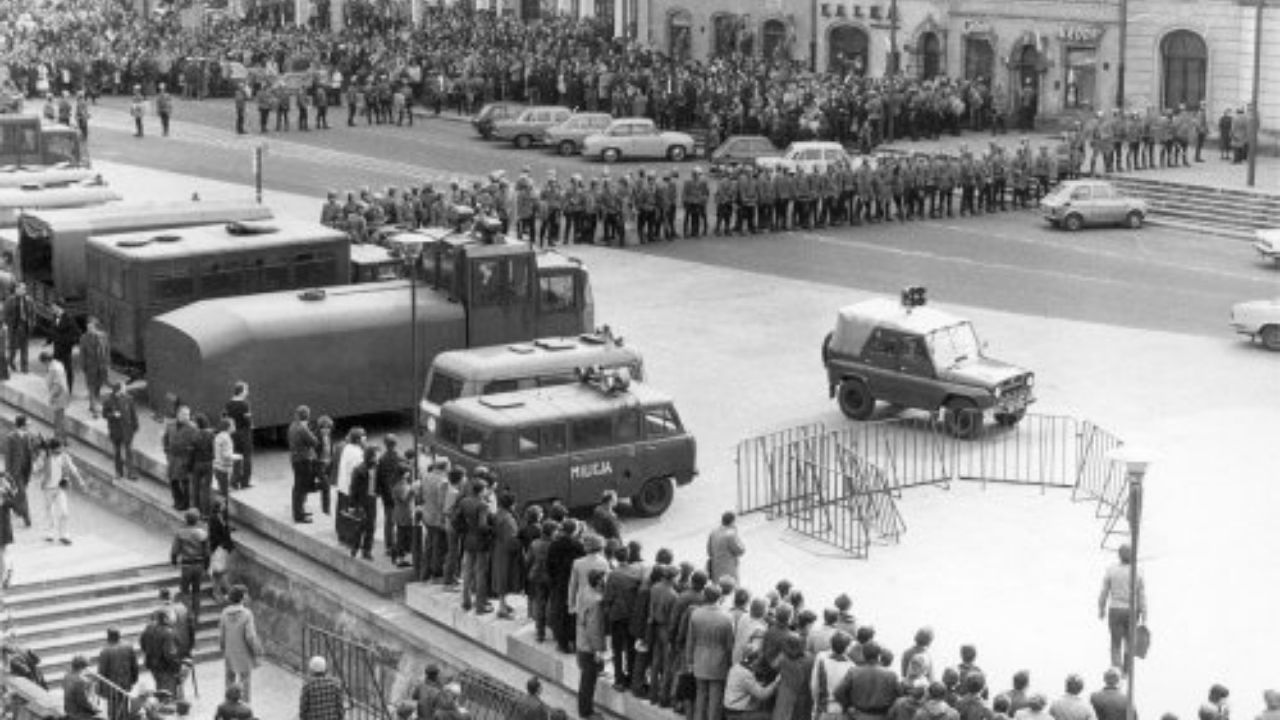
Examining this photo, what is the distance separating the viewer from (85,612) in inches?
1224

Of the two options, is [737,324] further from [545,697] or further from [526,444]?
[545,697]

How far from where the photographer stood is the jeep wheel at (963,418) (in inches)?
1369

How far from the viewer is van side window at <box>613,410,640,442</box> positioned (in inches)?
1212

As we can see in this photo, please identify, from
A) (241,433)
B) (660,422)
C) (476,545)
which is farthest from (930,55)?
(476,545)

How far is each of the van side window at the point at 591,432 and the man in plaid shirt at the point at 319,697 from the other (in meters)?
6.30

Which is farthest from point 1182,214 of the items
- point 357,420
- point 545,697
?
point 545,697

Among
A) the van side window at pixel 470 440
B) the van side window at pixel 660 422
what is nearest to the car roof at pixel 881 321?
the van side window at pixel 660 422

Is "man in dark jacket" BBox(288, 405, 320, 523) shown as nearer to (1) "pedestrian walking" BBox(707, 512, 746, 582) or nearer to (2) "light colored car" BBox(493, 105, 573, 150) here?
(1) "pedestrian walking" BBox(707, 512, 746, 582)

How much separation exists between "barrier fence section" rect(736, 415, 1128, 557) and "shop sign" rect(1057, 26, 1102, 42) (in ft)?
106

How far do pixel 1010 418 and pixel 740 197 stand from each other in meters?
18.2

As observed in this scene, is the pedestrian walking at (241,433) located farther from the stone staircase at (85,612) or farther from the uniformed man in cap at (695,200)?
the uniformed man in cap at (695,200)

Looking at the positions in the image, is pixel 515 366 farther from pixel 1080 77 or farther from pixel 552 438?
pixel 1080 77

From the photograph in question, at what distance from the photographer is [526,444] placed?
30.0 metres

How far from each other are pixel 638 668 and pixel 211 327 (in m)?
11.4
